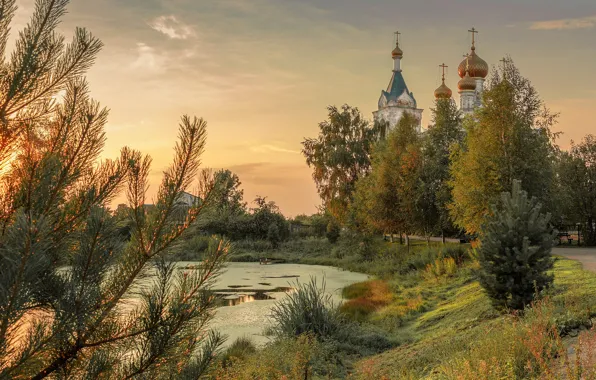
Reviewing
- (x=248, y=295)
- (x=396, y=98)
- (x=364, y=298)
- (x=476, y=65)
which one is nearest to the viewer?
(x=364, y=298)

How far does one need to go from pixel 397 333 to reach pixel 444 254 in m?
10.6

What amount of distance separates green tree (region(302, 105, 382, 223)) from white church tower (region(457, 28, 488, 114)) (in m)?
13.0

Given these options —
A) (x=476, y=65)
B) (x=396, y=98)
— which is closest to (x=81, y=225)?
(x=476, y=65)

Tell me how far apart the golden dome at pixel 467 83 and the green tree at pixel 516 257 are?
39.2m

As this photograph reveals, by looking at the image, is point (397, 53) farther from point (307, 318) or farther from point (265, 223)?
point (307, 318)

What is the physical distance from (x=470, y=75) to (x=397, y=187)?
24.6 metres

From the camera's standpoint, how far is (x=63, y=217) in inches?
143

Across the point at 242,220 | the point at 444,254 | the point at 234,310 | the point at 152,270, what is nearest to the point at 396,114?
the point at 242,220

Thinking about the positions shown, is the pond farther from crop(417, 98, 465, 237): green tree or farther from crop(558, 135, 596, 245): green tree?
crop(558, 135, 596, 245): green tree

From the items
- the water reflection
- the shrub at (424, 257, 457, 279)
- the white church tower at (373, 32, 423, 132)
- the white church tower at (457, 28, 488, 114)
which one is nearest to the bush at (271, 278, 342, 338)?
the water reflection

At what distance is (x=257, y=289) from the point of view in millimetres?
20516

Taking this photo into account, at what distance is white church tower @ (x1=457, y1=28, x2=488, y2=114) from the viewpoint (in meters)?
46.2

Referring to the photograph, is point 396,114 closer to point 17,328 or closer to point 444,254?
point 444,254

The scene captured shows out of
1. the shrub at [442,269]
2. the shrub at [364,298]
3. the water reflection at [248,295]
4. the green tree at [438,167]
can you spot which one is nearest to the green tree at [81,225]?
the shrub at [364,298]
